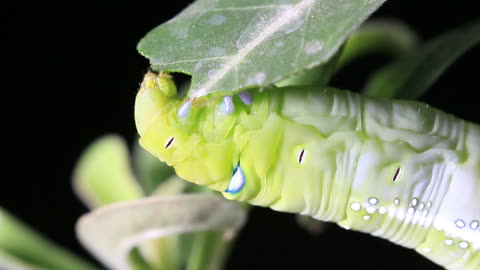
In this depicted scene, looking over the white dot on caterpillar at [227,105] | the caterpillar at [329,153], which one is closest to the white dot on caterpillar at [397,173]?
the caterpillar at [329,153]

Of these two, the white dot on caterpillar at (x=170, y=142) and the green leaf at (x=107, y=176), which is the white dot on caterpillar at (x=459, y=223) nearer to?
the white dot on caterpillar at (x=170, y=142)

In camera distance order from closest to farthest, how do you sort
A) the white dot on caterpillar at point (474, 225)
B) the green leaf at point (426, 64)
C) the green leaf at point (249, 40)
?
the green leaf at point (249, 40)
the white dot on caterpillar at point (474, 225)
the green leaf at point (426, 64)

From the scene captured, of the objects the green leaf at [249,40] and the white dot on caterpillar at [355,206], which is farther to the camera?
the white dot on caterpillar at [355,206]

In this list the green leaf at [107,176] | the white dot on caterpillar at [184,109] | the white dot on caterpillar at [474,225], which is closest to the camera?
the white dot on caterpillar at [184,109]

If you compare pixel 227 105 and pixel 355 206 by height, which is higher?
pixel 227 105

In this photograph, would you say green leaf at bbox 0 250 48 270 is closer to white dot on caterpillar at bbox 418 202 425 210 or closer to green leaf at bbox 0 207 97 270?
green leaf at bbox 0 207 97 270

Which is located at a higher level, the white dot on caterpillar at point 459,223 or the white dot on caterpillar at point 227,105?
the white dot on caterpillar at point 227,105

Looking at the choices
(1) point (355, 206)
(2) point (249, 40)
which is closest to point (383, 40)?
(1) point (355, 206)

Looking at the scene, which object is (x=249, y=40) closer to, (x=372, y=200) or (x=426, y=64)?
(x=372, y=200)
